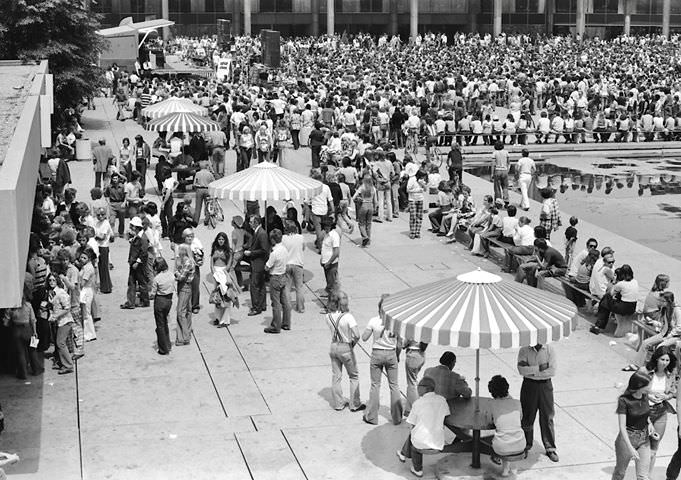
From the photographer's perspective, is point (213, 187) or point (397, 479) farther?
point (213, 187)

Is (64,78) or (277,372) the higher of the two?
(64,78)

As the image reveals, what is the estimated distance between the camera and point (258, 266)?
17.5 metres

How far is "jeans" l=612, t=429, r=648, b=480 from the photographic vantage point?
1059 centimetres

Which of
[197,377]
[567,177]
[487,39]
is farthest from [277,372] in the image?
[487,39]

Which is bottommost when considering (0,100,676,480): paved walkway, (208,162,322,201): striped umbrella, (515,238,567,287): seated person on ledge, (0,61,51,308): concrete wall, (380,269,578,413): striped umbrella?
(0,100,676,480): paved walkway

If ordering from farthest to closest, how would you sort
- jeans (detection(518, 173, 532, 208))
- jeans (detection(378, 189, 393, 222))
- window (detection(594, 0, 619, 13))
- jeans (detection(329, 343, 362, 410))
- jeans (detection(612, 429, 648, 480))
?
window (detection(594, 0, 619, 13)) → jeans (detection(518, 173, 532, 208)) → jeans (detection(378, 189, 393, 222)) → jeans (detection(329, 343, 362, 410)) → jeans (detection(612, 429, 648, 480))

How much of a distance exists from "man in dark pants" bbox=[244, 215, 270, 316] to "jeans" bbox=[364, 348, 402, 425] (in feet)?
16.1

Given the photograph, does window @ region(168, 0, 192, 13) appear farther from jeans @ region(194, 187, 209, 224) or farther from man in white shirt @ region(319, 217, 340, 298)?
man in white shirt @ region(319, 217, 340, 298)

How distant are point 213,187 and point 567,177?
52.7ft

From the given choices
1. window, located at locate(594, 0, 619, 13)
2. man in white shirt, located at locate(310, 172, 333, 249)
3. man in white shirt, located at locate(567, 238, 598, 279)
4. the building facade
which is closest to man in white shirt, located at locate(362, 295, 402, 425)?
man in white shirt, located at locate(567, 238, 598, 279)

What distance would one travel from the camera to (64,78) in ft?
113

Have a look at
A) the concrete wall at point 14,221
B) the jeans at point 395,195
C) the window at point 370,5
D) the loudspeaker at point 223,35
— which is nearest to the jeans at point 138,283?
the concrete wall at point 14,221

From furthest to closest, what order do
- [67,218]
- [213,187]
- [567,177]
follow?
[567,177]
[67,218]
[213,187]

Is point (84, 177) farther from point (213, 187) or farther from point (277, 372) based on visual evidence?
point (277, 372)
